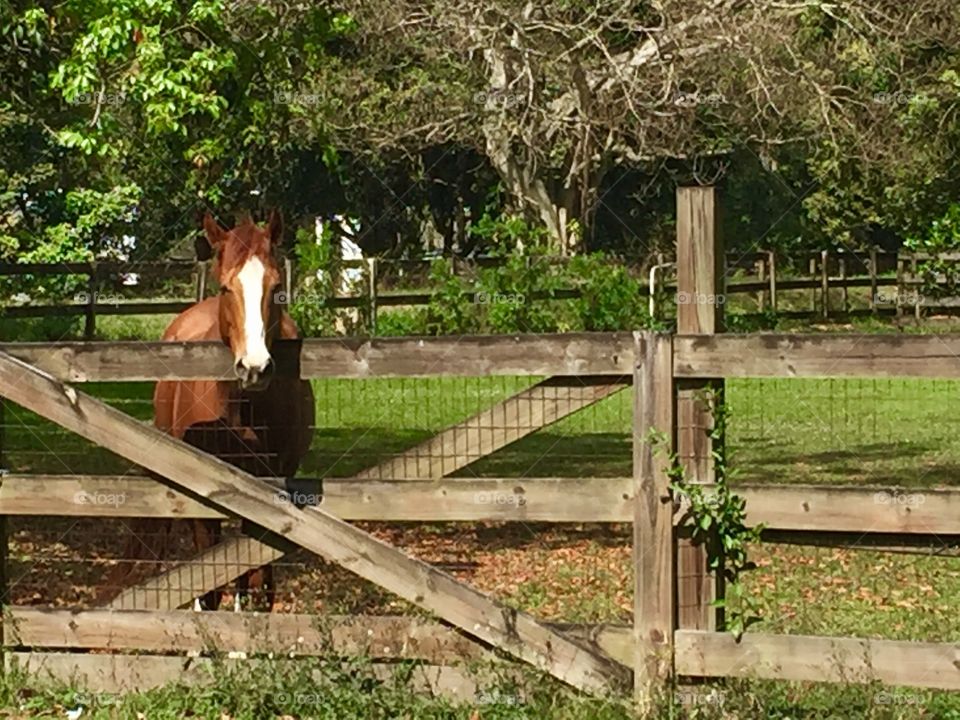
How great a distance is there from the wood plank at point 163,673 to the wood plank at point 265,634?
0.05m

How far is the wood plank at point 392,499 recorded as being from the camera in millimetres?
7656

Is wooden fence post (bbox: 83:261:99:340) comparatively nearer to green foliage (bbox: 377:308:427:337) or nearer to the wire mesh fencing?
green foliage (bbox: 377:308:427:337)

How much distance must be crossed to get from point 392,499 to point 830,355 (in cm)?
202

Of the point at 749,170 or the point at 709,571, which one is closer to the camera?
the point at 709,571

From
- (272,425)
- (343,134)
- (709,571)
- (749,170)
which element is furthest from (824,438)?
(749,170)

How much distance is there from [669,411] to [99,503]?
8.89 ft

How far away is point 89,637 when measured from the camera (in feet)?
27.3

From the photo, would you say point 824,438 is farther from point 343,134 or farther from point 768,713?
point 343,134

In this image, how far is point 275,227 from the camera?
9.20 m

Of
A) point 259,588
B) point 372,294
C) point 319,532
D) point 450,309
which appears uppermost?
point 372,294

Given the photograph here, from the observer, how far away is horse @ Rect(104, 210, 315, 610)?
827 centimetres

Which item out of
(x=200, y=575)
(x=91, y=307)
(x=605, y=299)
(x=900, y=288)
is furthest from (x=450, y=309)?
(x=200, y=575)

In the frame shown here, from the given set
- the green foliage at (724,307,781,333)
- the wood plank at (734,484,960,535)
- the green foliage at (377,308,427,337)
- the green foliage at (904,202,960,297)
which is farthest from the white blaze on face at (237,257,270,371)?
the green foliage at (904,202,960,297)

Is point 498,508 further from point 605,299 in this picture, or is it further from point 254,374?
point 605,299
